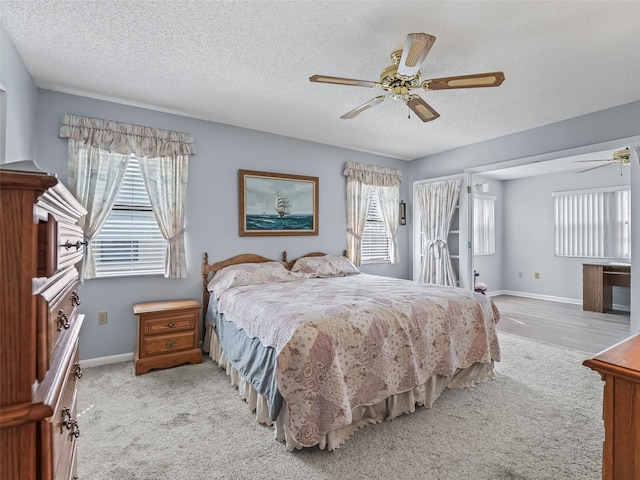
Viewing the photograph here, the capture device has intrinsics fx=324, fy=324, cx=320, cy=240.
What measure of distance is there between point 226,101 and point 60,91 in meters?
1.50

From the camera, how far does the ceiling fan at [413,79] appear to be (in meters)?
1.82

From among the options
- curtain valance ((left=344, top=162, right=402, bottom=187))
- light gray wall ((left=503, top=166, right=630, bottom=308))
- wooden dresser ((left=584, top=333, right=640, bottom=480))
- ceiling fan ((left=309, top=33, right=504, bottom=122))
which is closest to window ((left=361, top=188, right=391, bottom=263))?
curtain valance ((left=344, top=162, right=402, bottom=187))

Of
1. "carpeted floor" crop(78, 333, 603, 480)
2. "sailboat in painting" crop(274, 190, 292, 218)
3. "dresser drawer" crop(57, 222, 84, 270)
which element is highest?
"sailboat in painting" crop(274, 190, 292, 218)

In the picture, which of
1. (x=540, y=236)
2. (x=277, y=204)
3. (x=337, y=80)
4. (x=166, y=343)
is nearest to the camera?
(x=337, y=80)

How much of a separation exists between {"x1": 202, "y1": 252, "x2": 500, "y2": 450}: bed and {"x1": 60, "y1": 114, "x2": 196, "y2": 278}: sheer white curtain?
86cm

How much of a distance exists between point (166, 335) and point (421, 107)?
3065mm

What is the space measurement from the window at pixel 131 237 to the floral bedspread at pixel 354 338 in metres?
0.98

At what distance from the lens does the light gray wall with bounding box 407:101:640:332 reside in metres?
3.32

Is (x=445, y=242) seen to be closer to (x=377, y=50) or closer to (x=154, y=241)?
(x=377, y=50)

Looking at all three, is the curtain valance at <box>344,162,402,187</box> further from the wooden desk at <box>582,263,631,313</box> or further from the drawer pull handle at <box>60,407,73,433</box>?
the drawer pull handle at <box>60,407,73,433</box>

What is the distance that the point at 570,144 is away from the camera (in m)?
3.76

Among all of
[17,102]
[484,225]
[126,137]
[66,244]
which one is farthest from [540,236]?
[17,102]

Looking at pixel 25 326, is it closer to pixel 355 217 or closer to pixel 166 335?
pixel 166 335

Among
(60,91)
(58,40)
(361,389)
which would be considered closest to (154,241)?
(60,91)
